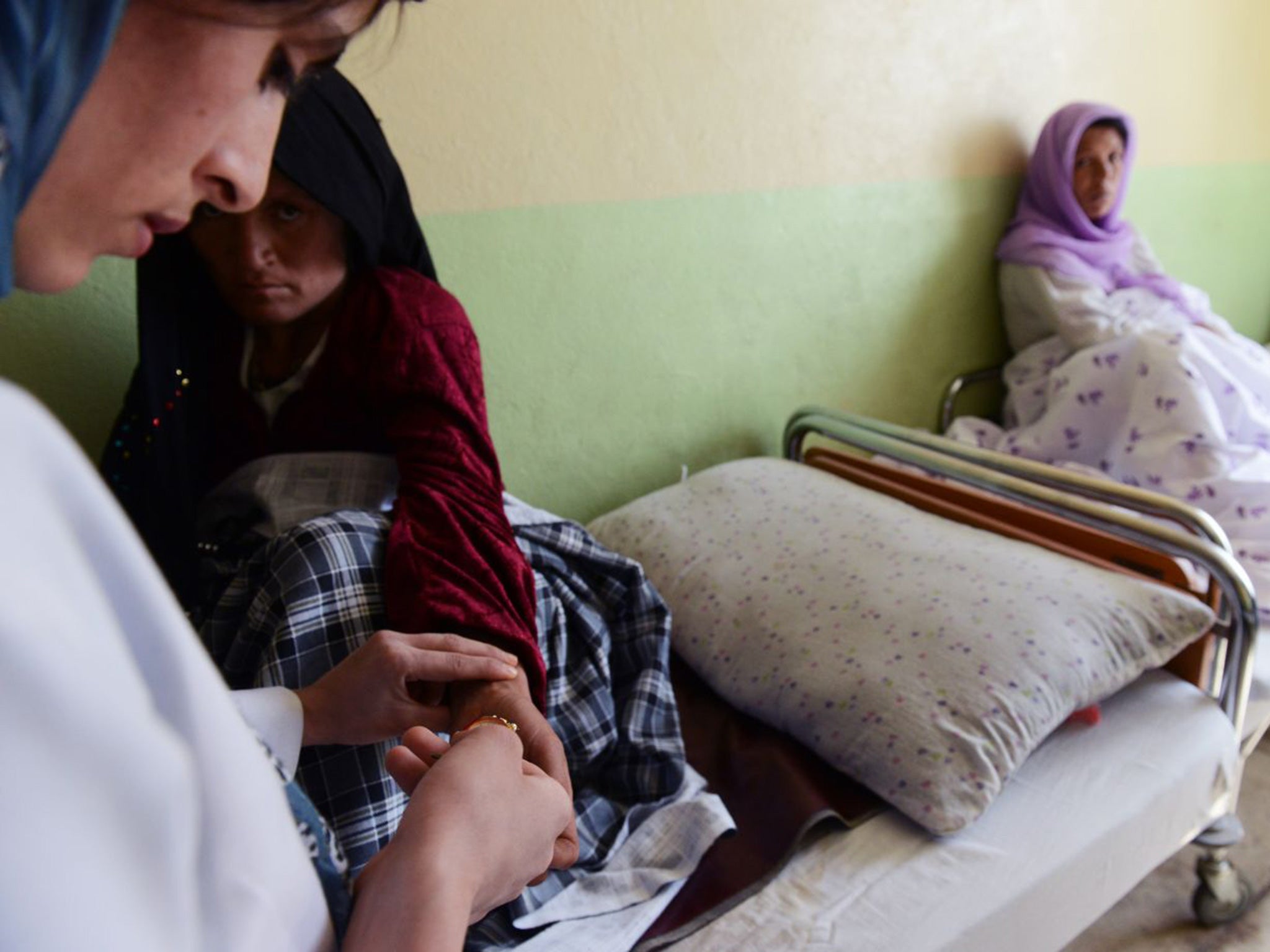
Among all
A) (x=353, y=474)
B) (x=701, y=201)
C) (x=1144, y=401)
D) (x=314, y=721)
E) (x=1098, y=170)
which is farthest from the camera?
(x=1098, y=170)

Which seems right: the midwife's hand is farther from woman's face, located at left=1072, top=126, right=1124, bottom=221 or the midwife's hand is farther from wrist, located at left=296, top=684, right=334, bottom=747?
woman's face, located at left=1072, top=126, right=1124, bottom=221

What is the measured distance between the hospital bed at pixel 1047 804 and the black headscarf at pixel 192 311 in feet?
2.19

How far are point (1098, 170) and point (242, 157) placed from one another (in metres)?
2.19

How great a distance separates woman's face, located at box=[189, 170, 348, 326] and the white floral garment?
1.55m

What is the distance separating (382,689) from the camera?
0.71m

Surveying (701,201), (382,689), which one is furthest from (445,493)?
(701,201)

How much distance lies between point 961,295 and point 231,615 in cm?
185

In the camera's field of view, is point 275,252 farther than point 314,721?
Yes

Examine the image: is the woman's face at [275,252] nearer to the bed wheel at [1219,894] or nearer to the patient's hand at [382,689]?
the patient's hand at [382,689]

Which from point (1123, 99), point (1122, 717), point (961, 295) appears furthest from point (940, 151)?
point (1122, 717)

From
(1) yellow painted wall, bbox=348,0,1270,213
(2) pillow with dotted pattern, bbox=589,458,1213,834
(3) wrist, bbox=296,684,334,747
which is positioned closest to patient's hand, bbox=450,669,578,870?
(3) wrist, bbox=296,684,334,747

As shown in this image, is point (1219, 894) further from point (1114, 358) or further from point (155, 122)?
point (155, 122)

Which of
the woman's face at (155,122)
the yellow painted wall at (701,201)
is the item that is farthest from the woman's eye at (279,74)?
the yellow painted wall at (701,201)

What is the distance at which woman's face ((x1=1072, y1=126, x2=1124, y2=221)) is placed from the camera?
82.1 inches
